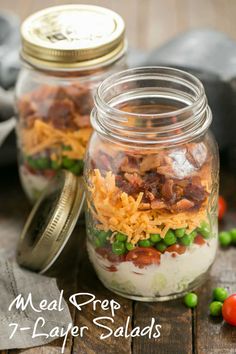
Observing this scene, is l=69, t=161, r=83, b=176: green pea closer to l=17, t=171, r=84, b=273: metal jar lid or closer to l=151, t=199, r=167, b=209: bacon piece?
l=17, t=171, r=84, b=273: metal jar lid

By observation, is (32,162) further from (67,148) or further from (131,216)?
(131,216)

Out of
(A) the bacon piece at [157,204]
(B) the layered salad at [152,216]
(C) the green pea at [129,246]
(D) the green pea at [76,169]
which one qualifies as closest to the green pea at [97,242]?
(B) the layered salad at [152,216]

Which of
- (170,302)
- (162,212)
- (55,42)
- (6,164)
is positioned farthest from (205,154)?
(6,164)

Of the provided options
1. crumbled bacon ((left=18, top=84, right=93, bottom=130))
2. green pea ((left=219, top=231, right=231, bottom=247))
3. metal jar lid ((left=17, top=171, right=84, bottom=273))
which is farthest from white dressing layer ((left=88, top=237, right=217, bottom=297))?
crumbled bacon ((left=18, top=84, right=93, bottom=130))

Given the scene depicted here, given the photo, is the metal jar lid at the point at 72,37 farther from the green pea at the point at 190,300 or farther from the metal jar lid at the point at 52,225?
the green pea at the point at 190,300

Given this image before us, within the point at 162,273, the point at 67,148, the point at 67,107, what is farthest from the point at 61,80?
the point at 162,273

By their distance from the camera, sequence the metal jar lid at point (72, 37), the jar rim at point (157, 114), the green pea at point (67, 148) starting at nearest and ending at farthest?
the jar rim at point (157, 114), the metal jar lid at point (72, 37), the green pea at point (67, 148)
